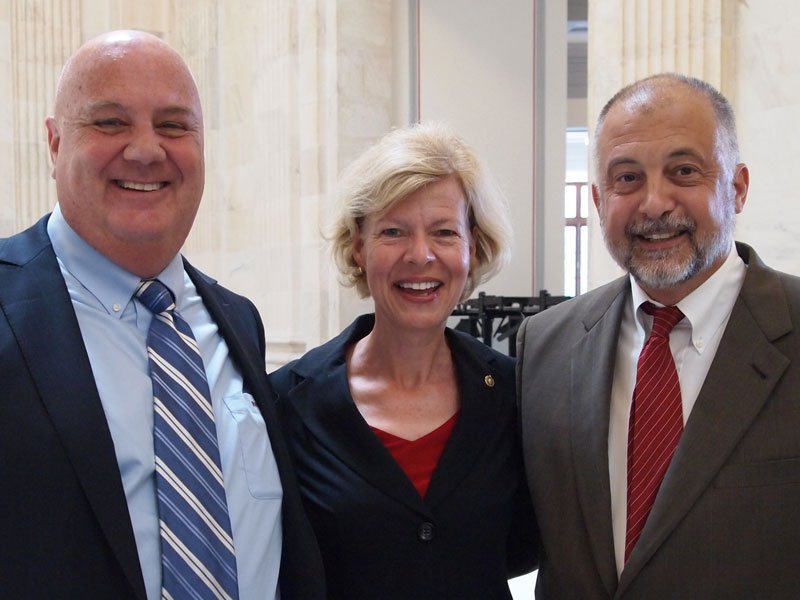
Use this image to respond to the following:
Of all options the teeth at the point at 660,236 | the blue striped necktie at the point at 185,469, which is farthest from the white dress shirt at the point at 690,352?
the blue striped necktie at the point at 185,469

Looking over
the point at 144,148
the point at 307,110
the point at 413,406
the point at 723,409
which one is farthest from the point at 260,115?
the point at 723,409

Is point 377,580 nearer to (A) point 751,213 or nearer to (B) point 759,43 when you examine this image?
(A) point 751,213

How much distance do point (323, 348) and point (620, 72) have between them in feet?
10.9

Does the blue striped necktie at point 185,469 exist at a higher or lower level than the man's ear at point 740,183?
lower

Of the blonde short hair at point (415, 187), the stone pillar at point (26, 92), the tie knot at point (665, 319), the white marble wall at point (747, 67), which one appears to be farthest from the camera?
the stone pillar at point (26, 92)

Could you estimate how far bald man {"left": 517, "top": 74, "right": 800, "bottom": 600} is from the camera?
1.96m

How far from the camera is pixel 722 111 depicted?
2234 millimetres

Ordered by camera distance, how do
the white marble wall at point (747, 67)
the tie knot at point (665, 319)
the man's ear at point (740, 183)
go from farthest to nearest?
the white marble wall at point (747, 67), the man's ear at point (740, 183), the tie knot at point (665, 319)

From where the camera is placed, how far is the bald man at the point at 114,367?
1717 millimetres

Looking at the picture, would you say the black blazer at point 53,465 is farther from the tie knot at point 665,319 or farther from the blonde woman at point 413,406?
the tie knot at point 665,319

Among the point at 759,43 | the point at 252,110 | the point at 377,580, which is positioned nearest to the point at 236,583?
the point at 377,580

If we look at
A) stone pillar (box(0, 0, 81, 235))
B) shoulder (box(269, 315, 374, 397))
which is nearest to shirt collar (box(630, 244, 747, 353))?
shoulder (box(269, 315, 374, 397))

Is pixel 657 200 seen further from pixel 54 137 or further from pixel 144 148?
pixel 54 137

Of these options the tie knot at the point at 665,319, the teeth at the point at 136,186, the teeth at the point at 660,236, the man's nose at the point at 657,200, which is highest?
the teeth at the point at 136,186
